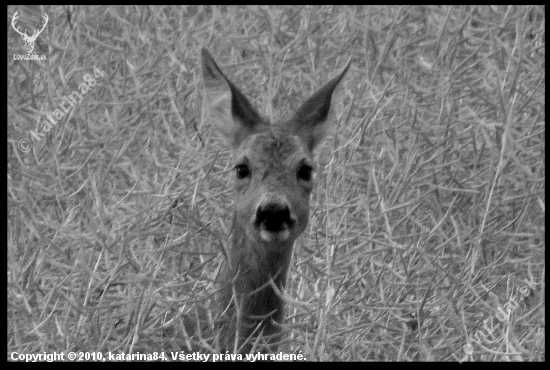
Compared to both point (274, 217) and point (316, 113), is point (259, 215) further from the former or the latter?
point (316, 113)

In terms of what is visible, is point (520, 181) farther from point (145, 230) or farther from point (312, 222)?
point (145, 230)

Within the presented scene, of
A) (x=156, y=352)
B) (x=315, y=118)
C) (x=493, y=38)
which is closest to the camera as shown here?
(x=156, y=352)

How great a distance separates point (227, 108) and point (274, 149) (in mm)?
430

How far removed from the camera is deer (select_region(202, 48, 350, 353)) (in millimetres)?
6926

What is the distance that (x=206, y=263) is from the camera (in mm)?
7730

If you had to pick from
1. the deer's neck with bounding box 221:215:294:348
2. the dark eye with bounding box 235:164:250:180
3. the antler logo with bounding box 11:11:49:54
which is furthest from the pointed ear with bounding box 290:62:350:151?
the antler logo with bounding box 11:11:49:54

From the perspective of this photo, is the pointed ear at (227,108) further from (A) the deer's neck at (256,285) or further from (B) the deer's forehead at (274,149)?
(A) the deer's neck at (256,285)

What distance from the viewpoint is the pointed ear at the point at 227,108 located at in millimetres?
7367

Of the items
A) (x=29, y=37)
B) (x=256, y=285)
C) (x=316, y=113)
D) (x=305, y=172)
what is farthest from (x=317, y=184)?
(x=29, y=37)

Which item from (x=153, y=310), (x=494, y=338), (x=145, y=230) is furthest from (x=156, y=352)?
(x=494, y=338)

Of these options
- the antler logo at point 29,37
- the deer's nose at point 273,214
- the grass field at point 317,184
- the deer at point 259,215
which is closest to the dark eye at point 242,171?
the deer at point 259,215

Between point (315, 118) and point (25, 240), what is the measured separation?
1.88m

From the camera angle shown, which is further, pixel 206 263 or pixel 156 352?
pixel 206 263

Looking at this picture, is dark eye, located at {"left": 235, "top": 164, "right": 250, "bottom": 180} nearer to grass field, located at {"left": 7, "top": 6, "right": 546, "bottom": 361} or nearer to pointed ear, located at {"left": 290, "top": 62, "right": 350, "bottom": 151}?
pointed ear, located at {"left": 290, "top": 62, "right": 350, "bottom": 151}
